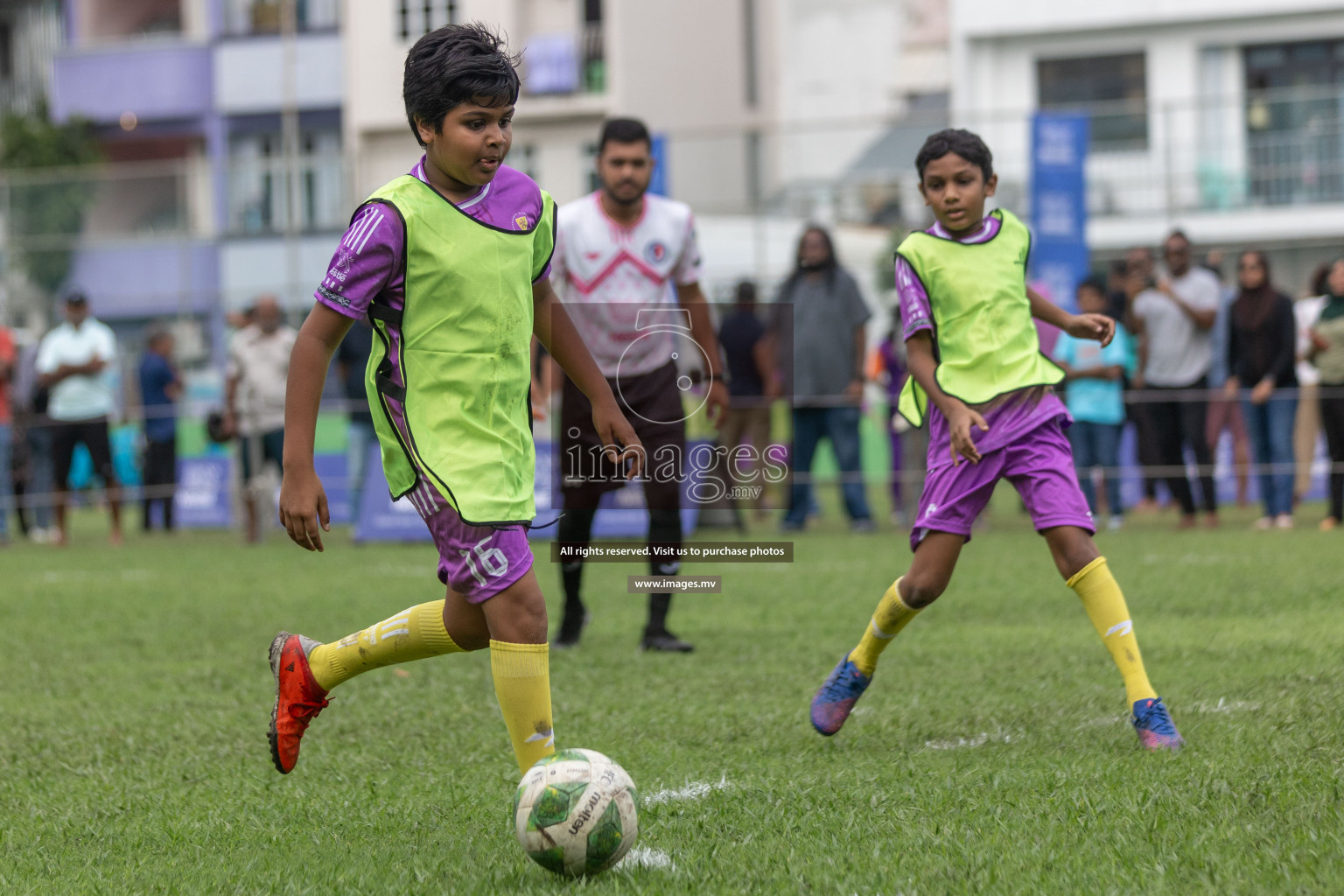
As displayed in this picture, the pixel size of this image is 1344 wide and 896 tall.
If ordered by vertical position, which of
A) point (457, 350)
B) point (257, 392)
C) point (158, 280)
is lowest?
point (257, 392)

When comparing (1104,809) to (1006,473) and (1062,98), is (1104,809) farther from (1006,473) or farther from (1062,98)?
(1062,98)

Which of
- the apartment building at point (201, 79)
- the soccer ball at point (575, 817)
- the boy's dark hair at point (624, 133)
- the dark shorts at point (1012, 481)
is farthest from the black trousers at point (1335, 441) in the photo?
the apartment building at point (201, 79)

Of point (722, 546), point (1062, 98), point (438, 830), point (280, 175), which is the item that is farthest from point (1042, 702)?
point (1062, 98)

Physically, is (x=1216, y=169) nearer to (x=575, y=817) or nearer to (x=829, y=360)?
(x=829, y=360)

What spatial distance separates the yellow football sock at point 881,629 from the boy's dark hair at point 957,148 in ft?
4.36

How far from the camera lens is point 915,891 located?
3.26 meters

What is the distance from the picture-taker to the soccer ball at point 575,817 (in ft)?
11.5

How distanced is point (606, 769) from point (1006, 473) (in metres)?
2.05

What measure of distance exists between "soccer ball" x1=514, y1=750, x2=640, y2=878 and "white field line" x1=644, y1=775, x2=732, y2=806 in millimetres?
645

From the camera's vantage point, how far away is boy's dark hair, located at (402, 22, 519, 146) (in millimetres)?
3830

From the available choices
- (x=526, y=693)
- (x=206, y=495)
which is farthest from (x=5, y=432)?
(x=526, y=693)

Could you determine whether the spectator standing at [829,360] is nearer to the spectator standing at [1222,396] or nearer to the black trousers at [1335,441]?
the spectator standing at [1222,396]

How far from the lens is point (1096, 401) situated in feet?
43.9

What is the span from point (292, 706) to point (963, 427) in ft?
6.86
